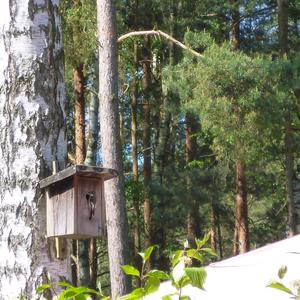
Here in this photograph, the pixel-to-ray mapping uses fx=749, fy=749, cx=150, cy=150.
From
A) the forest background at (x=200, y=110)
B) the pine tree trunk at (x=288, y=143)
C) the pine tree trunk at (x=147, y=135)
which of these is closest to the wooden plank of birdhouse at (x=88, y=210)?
the forest background at (x=200, y=110)

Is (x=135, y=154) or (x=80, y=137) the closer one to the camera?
(x=80, y=137)

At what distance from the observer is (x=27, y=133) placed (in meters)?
3.10

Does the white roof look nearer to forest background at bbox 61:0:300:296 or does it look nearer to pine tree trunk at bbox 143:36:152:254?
forest background at bbox 61:0:300:296

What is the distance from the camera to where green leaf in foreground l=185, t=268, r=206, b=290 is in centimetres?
141

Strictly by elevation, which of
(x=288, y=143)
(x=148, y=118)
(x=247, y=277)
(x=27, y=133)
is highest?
(x=148, y=118)

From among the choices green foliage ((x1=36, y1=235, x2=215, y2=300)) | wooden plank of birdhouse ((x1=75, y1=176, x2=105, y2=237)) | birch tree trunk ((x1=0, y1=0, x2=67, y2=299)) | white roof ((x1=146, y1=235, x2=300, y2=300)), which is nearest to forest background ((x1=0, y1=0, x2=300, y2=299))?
birch tree trunk ((x1=0, y1=0, x2=67, y2=299))

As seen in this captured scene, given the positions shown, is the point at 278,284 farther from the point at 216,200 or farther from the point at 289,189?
the point at 216,200

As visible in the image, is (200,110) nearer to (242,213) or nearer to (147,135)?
(242,213)

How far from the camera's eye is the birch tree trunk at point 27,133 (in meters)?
2.99

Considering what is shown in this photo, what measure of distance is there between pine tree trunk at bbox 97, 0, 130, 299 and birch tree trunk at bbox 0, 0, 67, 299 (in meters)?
6.83

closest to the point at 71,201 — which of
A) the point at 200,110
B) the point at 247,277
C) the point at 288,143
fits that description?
the point at 247,277

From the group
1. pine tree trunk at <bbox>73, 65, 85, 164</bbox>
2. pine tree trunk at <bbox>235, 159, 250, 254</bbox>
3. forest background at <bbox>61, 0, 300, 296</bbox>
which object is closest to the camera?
forest background at <bbox>61, 0, 300, 296</bbox>

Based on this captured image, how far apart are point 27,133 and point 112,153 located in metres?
7.06

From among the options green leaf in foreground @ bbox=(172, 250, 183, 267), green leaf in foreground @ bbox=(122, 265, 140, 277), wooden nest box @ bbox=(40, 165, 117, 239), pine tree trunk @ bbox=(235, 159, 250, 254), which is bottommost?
pine tree trunk @ bbox=(235, 159, 250, 254)
